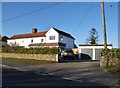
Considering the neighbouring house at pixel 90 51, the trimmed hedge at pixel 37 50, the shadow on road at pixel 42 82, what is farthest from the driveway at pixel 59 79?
the neighbouring house at pixel 90 51

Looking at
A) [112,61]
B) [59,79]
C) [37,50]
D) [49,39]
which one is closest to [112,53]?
[112,61]

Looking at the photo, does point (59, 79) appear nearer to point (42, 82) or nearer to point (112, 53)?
point (42, 82)

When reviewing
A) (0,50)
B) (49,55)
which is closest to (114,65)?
(49,55)

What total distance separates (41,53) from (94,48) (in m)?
15.2

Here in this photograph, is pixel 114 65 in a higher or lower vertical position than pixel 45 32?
lower

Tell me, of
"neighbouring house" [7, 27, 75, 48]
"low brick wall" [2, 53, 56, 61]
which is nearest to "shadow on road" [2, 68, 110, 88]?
"low brick wall" [2, 53, 56, 61]

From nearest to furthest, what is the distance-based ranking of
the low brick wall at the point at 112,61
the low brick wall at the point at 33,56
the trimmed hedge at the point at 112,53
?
the low brick wall at the point at 112,61
the trimmed hedge at the point at 112,53
the low brick wall at the point at 33,56

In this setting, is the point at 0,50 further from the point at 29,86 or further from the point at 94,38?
the point at 94,38

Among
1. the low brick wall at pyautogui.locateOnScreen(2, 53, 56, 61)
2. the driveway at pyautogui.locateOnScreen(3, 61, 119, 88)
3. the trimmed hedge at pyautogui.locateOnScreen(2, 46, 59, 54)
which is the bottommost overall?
the driveway at pyautogui.locateOnScreen(3, 61, 119, 88)

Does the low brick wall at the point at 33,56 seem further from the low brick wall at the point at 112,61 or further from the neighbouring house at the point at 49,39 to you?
the neighbouring house at the point at 49,39

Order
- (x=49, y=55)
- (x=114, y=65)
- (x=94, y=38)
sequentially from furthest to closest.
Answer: (x=94, y=38), (x=49, y=55), (x=114, y=65)

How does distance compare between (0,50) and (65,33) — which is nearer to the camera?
(0,50)

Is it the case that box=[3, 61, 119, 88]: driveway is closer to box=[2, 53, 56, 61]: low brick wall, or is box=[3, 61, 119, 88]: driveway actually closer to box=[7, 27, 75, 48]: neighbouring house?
box=[2, 53, 56, 61]: low brick wall

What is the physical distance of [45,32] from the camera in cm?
6962
